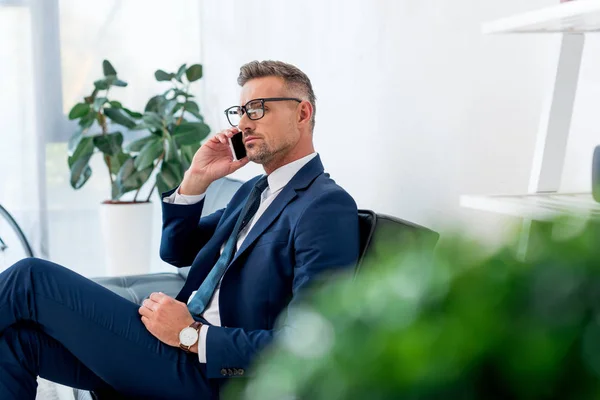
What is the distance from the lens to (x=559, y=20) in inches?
42.6

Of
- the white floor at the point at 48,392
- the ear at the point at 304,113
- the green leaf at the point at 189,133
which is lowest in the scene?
the white floor at the point at 48,392

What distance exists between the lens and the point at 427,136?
7.06ft

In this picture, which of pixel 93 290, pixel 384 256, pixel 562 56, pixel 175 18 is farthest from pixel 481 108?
pixel 175 18

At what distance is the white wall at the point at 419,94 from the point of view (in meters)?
1.77

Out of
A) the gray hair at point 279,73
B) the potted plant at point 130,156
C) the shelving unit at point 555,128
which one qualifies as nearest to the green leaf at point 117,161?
the potted plant at point 130,156

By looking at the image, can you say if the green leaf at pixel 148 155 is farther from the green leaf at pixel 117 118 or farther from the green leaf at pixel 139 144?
the green leaf at pixel 117 118

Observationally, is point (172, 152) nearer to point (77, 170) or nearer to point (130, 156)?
point (130, 156)

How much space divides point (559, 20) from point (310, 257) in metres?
0.75

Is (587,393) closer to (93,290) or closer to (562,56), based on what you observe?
(562,56)

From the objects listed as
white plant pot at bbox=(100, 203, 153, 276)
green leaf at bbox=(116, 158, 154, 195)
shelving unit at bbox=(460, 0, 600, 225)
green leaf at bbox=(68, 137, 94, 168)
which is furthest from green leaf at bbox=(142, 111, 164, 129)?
shelving unit at bbox=(460, 0, 600, 225)

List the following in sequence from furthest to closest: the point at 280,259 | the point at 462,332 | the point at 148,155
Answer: the point at 148,155, the point at 280,259, the point at 462,332

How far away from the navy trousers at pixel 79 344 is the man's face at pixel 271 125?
54 centimetres

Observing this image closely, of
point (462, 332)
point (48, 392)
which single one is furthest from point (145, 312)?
point (48, 392)

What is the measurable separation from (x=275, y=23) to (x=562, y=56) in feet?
7.58
